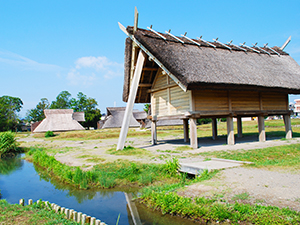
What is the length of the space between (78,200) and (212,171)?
3.87 meters

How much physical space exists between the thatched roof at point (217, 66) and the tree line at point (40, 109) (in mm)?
52406

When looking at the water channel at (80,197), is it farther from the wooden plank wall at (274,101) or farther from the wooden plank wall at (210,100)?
the wooden plank wall at (274,101)

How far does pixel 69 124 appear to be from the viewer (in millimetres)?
47906

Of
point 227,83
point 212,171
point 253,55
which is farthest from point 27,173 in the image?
point 253,55

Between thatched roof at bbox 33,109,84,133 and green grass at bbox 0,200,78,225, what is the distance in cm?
4339

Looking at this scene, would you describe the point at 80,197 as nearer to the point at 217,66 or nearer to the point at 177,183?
the point at 177,183

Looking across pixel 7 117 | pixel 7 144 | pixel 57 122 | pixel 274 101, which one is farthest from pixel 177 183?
pixel 7 117

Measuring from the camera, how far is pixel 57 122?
4725 centimetres

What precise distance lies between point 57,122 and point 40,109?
36.8m

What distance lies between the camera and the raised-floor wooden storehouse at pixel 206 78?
12039mm

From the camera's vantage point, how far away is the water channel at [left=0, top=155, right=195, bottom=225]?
524cm

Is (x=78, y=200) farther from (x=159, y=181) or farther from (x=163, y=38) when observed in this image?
(x=163, y=38)

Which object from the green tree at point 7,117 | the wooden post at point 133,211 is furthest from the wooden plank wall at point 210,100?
the green tree at point 7,117

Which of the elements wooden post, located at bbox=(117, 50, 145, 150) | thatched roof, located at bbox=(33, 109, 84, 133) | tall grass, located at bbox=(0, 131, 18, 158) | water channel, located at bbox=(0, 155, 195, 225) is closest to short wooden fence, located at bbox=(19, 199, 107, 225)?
water channel, located at bbox=(0, 155, 195, 225)
